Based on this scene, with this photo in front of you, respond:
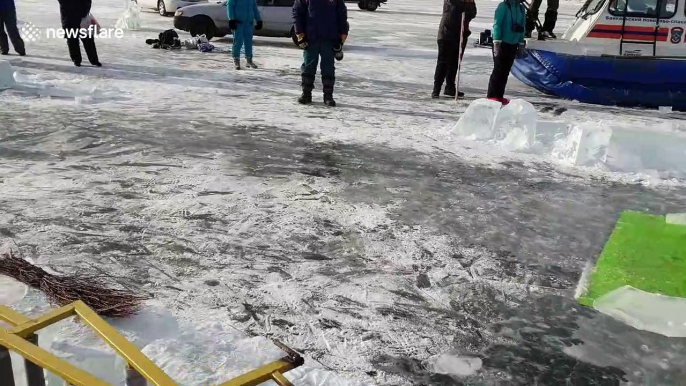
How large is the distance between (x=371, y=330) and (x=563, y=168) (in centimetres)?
351

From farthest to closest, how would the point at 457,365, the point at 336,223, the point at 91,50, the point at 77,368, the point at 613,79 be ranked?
the point at 91,50
the point at 613,79
the point at 336,223
the point at 457,365
the point at 77,368

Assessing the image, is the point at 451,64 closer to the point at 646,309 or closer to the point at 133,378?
the point at 646,309

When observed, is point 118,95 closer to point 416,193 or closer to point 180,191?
point 180,191

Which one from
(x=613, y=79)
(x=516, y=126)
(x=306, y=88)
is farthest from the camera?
(x=613, y=79)

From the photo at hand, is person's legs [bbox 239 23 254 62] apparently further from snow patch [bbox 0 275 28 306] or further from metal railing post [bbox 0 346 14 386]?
metal railing post [bbox 0 346 14 386]

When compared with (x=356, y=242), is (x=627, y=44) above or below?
above

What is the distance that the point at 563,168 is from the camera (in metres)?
5.62

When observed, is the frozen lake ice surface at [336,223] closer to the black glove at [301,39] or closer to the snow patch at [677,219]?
the snow patch at [677,219]

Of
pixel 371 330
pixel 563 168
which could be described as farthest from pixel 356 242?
pixel 563 168

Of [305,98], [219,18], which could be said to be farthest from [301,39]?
[219,18]

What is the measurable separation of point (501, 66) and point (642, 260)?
4758 mm

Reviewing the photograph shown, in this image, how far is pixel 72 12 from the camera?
9250 mm

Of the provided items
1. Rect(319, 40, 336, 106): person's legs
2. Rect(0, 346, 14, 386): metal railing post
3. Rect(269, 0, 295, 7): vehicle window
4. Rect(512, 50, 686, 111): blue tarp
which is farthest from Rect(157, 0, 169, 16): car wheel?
Rect(0, 346, 14, 386): metal railing post

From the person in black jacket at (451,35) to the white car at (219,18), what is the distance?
603 cm
